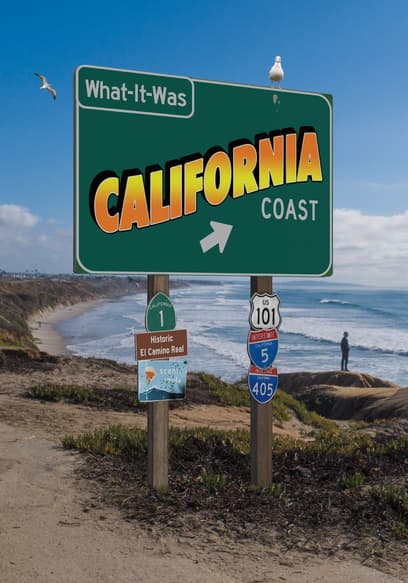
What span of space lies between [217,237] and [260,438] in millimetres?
2224

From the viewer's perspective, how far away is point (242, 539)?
5328 millimetres

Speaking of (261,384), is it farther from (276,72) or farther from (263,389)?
(276,72)

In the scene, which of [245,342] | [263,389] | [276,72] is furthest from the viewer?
[245,342]

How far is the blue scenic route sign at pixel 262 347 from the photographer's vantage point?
21.9 feet

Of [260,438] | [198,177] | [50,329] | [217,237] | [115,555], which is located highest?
[198,177]

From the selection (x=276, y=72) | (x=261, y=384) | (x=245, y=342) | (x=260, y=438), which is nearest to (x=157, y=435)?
(x=260, y=438)

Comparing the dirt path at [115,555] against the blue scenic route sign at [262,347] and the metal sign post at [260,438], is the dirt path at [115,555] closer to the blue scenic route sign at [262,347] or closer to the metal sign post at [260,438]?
the metal sign post at [260,438]

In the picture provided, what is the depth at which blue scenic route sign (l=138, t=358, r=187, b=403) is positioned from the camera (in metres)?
6.19

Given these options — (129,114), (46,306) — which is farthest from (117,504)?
(46,306)

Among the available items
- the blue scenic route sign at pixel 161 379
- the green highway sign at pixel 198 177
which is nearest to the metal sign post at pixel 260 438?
the green highway sign at pixel 198 177

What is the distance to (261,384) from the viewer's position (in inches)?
261

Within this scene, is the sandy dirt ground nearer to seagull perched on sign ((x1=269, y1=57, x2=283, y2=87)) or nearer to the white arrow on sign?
the white arrow on sign

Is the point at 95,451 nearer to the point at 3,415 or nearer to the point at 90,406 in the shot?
the point at 3,415

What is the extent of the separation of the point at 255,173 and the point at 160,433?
2935 millimetres
